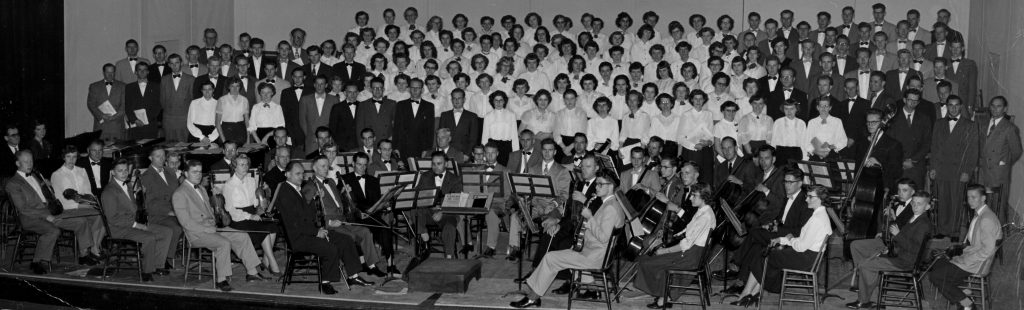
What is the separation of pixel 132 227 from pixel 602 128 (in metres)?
5.04

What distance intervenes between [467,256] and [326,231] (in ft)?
5.36

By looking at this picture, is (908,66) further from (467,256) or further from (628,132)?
(467,256)

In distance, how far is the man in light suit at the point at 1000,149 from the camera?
1092 cm

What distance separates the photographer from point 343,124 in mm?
12992

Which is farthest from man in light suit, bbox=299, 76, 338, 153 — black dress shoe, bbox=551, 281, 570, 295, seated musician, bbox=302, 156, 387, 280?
black dress shoe, bbox=551, 281, 570, 295

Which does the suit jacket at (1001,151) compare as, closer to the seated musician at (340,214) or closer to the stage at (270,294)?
the stage at (270,294)

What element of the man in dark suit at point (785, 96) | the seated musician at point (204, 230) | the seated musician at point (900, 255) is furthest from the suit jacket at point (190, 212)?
the man in dark suit at point (785, 96)

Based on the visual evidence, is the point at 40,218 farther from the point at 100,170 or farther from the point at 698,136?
the point at 698,136

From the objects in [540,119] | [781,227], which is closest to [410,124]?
[540,119]

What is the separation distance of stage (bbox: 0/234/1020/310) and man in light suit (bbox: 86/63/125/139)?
3146mm

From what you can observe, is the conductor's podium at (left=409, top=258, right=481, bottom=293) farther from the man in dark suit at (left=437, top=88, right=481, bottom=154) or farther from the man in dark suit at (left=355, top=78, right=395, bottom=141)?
the man in dark suit at (left=355, top=78, right=395, bottom=141)

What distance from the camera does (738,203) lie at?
10.1 meters

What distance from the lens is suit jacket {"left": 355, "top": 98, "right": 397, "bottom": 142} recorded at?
13.0 m

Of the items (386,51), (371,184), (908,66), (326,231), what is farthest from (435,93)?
(908,66)
